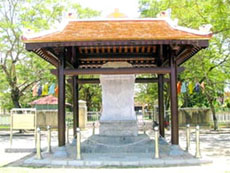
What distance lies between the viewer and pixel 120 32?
34.9ft

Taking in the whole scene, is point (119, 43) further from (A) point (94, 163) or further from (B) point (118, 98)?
(A) point (94, 163)

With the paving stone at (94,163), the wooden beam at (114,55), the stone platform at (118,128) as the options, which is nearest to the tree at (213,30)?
the wooden beam at (114,55)

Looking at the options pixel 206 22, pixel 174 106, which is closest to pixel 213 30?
pixel 206 22

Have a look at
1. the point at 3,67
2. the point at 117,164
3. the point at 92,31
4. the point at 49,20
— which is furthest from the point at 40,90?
the point at 117,164

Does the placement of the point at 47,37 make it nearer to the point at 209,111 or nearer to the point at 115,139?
the point at 115,139

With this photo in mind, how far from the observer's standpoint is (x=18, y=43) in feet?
74.2

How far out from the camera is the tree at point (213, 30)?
16803 mm

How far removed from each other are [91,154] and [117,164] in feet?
6.02

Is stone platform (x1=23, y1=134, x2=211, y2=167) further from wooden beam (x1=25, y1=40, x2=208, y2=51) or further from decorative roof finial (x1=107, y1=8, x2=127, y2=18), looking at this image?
decorative roof finial (x1=107, y1=8, x2=127, y2=18)

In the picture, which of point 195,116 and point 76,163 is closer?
point 76,163

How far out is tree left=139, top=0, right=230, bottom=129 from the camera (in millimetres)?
16803

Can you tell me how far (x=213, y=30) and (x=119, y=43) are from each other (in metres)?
10.4

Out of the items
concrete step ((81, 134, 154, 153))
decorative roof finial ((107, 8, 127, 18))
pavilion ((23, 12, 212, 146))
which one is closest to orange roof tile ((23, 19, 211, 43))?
pavilion ((23, 12, 212, 146))

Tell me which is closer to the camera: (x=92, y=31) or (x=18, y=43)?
(x=92, y=31)
